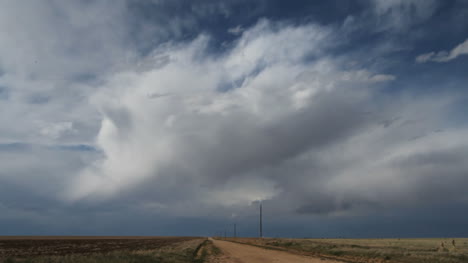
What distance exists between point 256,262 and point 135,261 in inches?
418

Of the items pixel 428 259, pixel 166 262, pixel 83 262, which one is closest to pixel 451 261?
pixel 428 259

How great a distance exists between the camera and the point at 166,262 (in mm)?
30578

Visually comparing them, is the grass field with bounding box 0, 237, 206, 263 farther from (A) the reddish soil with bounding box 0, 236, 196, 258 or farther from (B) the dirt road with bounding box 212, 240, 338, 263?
(B) the dirt road with bounding box 212, 240, 338, 263

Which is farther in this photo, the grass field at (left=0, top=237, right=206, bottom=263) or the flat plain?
the flat plain

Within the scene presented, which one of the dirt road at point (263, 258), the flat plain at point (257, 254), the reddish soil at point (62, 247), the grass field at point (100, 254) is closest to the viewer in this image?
the grass field at point (100, 254)

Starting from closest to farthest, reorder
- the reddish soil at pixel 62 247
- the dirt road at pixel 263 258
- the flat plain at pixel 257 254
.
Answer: the flat plain at pixel 257 254 → the dirt road at pixel 263 258 → the reddish soil at pixel 62 247

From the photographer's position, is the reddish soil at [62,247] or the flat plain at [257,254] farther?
the reddish soil at [62,247]

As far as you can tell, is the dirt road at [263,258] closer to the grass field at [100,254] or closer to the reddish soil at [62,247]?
the grass field at [100,254]

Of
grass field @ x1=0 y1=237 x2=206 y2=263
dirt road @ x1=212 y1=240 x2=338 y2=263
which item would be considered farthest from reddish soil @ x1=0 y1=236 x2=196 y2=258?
dirt road @ x1=212 y1=240 x2=338 y2=263

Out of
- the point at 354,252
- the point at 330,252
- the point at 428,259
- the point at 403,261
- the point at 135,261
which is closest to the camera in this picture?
the point at 135,261

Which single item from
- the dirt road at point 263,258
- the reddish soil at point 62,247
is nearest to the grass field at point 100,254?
the reddish soil at point 62,247

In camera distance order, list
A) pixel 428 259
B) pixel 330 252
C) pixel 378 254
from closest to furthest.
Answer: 1. pixel 428 259
2. pixel 378 254
3. pixel 330 252

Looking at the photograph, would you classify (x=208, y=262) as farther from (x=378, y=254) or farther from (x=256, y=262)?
(x=378, y=254)

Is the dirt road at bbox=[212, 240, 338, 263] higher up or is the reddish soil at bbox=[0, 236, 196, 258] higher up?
the dirt road at bbox=[212, 240, 338, 263]
